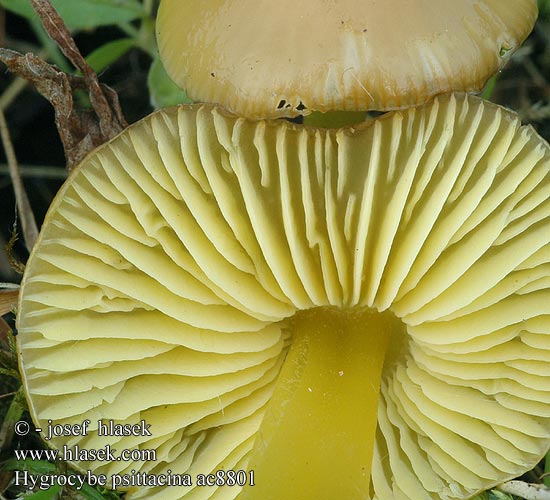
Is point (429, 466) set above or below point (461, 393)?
below

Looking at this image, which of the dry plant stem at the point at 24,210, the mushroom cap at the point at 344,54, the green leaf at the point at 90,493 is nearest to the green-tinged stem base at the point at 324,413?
the green leaf at the point at 90,493

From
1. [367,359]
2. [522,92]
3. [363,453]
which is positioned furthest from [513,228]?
[522,92]

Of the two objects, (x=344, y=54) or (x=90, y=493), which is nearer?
(x=344, y=54)

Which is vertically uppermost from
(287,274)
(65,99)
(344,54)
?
(65,99)

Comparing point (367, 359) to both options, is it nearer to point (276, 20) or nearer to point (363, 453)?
point (363, 453)

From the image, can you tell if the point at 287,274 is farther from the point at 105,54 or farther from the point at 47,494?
→ the point at 105,54

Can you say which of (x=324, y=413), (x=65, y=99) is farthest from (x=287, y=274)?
(x=65, y=99)

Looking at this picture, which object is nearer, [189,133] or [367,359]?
[189,133]
